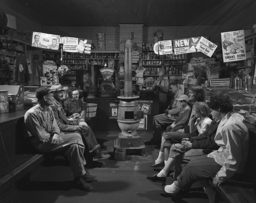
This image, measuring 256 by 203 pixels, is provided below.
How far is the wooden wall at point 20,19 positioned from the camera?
22.3ft

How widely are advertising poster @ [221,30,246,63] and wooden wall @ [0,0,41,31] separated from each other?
581cm

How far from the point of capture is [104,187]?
3.17 metres

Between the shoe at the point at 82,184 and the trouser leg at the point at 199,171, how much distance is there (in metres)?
1.23

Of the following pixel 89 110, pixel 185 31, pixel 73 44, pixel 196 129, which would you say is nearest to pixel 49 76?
pixel 89 110

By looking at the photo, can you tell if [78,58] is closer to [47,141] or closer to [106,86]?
[106,86]

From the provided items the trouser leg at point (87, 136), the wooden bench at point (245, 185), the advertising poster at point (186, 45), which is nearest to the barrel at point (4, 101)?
the trouser leg at point (87, 136)

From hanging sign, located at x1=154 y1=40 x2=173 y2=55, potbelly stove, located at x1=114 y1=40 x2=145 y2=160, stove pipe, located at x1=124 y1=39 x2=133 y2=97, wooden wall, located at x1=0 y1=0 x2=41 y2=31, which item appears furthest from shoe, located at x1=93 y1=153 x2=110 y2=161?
wooden wall, located at x1=0 y1=0 x2=41 y2=31

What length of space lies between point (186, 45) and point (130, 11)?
2.54 meters

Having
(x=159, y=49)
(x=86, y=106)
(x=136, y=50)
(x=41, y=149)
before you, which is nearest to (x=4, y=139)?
(x=41, y=149)

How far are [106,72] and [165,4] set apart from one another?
2524 millimetres

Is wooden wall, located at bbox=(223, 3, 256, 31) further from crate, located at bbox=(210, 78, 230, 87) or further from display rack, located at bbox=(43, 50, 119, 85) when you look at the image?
display rack, located at bbox=(43, 50, 119, 85)

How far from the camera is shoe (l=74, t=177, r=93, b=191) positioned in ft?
10.0

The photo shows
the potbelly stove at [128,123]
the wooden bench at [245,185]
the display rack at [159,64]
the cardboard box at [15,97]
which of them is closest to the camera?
the wooden bench at [245,185]

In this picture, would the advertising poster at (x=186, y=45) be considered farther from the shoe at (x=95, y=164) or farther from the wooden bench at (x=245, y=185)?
the wooden bench at (x=245, y=185)
